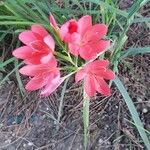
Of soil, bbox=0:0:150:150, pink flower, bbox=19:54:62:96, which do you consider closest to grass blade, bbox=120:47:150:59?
soil, bbox=0:0:150:150

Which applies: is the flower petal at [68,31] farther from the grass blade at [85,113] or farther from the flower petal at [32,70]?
the grass blade at [85,113]

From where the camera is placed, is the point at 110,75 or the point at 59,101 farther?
the point at 59,101

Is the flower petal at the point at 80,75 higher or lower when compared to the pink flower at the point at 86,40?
lower

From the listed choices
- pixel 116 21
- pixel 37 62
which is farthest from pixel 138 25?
pixel 37 62

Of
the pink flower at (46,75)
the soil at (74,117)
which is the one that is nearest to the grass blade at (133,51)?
the soil at (74,117)

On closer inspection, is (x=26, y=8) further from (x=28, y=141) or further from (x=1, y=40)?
(x=28, y=141)

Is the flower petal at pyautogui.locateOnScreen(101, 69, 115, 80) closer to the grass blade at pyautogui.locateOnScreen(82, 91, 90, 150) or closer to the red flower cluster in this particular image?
the red flower cluster

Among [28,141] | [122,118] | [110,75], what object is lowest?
[122,118]
